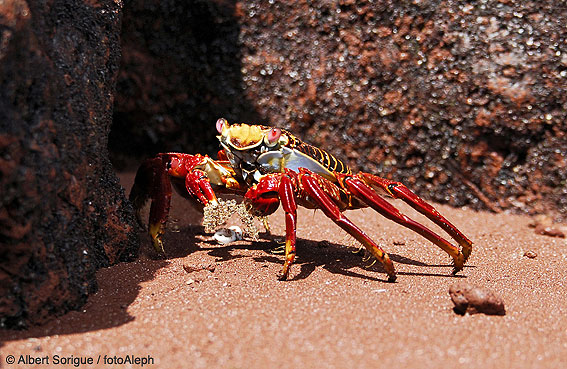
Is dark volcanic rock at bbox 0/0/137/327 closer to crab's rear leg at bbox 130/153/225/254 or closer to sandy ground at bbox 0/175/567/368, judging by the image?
sandy ground at bbox 0/175/567/368

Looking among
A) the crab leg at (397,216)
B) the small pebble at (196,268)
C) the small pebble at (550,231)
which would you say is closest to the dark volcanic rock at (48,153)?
the small pebble at (196,268)

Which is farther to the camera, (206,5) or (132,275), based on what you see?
(206,5)

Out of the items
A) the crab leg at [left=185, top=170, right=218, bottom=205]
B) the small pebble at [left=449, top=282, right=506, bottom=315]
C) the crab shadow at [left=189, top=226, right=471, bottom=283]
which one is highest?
the crab leg at [left=185, top=170, right=218, bottom=205]

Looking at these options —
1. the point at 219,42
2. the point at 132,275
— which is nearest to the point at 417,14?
the point at 219,42

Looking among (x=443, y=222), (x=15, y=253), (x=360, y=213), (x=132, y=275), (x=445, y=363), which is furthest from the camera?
(x=360, y=213)

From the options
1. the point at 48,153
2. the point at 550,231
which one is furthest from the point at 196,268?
the point at 550,231

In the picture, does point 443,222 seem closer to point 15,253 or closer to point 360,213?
point 360,213

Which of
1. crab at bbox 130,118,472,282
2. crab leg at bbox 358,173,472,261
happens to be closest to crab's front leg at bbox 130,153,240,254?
crab at bbox 130,118,472,282

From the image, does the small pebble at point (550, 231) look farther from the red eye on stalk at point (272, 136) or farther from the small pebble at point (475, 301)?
the red eye on stalk at point (272, 136)
